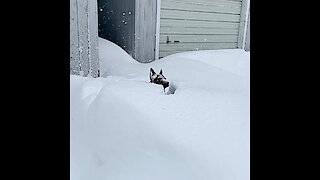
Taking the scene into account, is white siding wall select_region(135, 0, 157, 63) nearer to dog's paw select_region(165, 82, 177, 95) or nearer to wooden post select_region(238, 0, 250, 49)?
dog's paw select_region(165, 82, 177, 95)

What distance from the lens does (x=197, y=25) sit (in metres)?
5.88

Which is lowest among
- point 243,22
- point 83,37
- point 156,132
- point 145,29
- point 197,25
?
point 156,132

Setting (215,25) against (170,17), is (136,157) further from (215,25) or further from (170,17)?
(215,25)

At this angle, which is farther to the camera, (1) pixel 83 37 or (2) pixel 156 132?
(1) pixel 83 37

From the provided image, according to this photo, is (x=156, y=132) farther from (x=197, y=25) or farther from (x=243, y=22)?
(x=243, y=22)

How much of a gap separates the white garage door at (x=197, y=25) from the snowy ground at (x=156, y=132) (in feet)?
9.34

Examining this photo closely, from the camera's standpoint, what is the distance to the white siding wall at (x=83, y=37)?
12.2 feet

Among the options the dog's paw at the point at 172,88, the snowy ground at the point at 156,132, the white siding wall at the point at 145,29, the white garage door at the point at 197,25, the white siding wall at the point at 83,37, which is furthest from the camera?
the white garage door at the point at 197,25

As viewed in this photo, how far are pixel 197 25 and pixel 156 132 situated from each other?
443cm

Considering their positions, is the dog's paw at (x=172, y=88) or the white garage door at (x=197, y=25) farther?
the white garage door at (x=197, y=25)

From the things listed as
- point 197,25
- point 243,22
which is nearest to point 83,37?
point 197,25

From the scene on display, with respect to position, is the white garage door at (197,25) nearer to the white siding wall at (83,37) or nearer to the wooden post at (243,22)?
the wooden post at (243,22)

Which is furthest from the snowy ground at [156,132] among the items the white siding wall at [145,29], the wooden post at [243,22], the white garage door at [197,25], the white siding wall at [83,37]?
the wooden post at [243,22]

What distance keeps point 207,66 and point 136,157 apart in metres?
2.73
